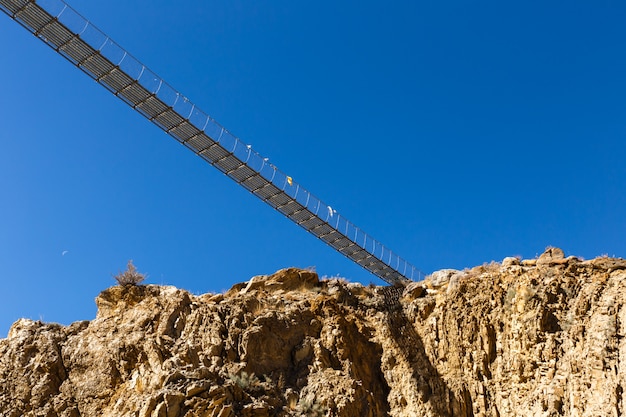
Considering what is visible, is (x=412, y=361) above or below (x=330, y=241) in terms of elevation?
below

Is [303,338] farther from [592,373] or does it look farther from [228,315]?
[592,373]

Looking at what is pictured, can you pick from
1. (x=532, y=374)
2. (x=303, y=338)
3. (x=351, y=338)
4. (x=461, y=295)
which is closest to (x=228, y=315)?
(x=303, y=338)

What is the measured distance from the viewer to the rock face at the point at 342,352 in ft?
51.8

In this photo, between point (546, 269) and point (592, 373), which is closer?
point (592, 373)

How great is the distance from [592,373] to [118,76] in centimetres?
1573

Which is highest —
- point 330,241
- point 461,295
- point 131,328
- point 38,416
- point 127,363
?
point 330,241

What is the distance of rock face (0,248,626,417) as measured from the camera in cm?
1577

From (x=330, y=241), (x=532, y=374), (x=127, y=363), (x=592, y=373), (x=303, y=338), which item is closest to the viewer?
(x=592, y=373)

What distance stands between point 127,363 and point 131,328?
1.49 metres

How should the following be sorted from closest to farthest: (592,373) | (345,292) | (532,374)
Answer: (592,373), (532,374), (345,292)

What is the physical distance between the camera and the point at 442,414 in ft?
57.7

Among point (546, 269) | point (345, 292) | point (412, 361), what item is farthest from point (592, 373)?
point (345, 292)

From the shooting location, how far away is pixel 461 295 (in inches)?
786

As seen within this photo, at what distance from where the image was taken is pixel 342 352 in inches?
754
